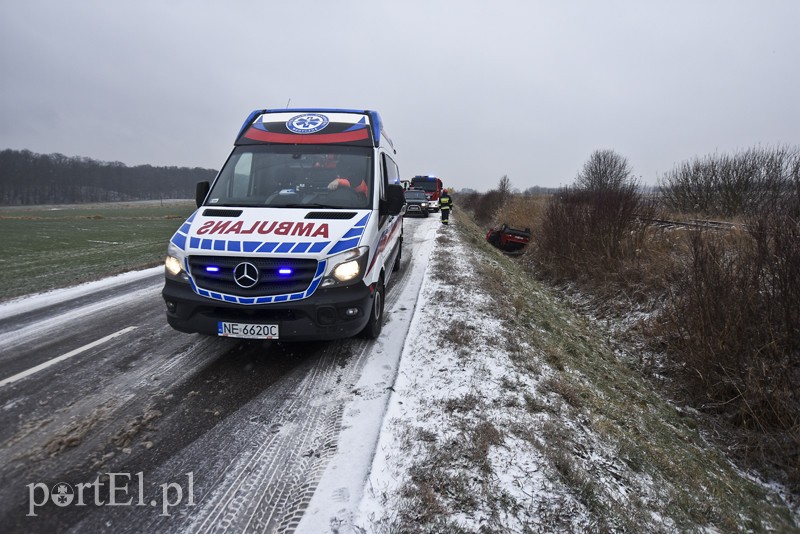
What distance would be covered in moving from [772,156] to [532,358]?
17307 mm

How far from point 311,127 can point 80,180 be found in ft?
405

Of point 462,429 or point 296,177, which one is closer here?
point 462,429

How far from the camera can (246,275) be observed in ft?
11.4

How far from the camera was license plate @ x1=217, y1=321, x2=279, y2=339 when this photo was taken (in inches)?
139

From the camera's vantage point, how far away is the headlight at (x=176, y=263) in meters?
3.67

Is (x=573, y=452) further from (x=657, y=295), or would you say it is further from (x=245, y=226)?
(x=657, y=295)

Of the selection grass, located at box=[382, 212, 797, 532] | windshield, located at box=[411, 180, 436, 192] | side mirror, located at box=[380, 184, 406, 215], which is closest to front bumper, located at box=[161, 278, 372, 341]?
grass, located at box=[382, 212, 797, 532]

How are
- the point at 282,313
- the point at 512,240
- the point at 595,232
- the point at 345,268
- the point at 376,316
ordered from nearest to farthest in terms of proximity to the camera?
the point at 282,313 < the point at 345,268 < the point at 376,316 < the point at 595,232 < the point at 512,240

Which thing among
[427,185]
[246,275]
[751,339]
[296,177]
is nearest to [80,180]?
[427,185]

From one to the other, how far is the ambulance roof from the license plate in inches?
99.9

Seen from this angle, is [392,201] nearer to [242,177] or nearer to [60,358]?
[242,177]

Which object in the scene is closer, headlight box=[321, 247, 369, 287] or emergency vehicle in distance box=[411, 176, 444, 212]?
headlight box=[321, 247, 369, 287]

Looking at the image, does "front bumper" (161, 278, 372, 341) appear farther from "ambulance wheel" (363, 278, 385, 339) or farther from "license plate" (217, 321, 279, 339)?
"ambulance wheel" (363, 278, 385, 339)

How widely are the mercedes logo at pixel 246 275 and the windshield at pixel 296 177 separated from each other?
110 cm
